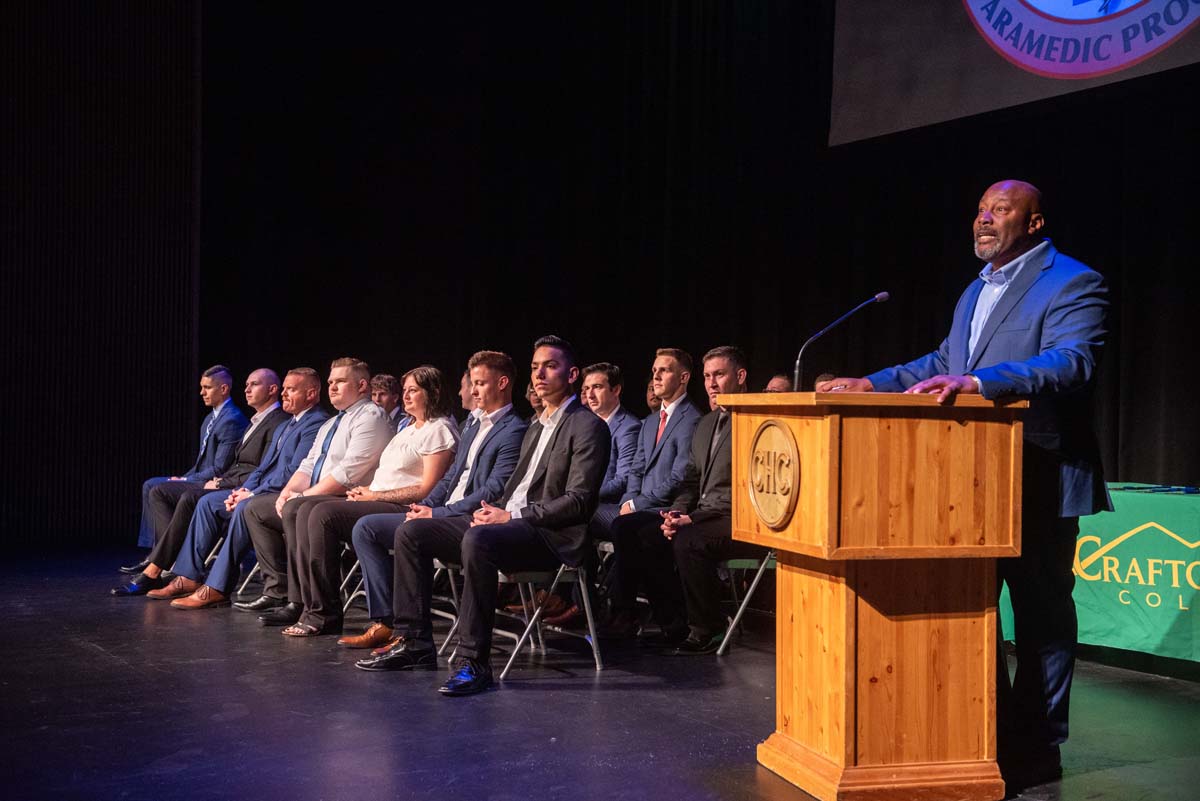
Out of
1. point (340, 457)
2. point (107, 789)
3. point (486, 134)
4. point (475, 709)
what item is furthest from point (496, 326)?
point (107, 789)

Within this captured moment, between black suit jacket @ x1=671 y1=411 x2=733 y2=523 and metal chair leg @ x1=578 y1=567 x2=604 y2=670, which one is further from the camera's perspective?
black suit jacket @ x1=671 y1=411 x2=733 y2=523

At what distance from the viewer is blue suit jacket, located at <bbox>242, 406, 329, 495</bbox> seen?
6.14 meters

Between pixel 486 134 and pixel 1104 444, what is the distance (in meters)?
5.45

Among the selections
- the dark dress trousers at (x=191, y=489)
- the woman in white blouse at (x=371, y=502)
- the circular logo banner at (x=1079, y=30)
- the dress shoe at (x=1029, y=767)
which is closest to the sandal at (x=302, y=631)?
the woman in white blouse at (x=371, y=502)

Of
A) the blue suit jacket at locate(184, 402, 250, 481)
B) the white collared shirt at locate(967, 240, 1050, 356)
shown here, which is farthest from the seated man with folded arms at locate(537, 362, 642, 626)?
the white collared shirt at locate(967, 240, 1050, 356)

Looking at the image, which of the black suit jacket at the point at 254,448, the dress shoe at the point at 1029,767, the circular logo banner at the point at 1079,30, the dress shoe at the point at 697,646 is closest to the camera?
the dress shoe at the point at 1029,767

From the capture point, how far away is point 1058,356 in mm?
2656

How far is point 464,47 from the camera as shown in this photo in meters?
9.02

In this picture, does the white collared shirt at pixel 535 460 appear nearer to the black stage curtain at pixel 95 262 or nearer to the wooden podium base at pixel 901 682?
the wooden podium base at pixel 901 682

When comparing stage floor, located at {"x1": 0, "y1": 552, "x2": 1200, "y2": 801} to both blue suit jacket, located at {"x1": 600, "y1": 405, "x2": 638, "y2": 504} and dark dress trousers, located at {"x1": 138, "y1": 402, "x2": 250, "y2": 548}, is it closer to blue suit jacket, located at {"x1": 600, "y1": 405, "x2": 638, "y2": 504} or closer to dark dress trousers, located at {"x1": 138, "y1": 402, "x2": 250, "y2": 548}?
blue suit jacket, located at {"x1": 600, "y1": 405, "x2": 638, "y2": 504}

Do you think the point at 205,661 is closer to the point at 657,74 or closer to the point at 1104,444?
the point at 1104,444

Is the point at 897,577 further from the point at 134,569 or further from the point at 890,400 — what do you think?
the point at 134,569

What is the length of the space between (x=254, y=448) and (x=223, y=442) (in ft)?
1.35

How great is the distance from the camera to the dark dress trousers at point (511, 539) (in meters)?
4.07
